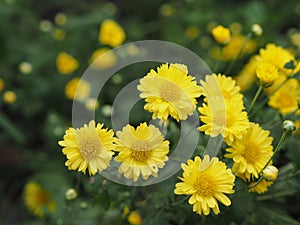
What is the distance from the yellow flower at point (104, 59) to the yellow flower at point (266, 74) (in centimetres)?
132

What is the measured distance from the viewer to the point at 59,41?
307cm

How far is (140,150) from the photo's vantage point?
1506 millimetres

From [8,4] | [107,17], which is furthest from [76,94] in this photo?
[8,4]

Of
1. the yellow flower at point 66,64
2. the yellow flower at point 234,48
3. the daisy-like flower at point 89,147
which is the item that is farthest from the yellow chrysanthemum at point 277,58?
the yellow flower at point 66,64

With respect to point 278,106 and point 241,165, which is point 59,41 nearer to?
point 278,106

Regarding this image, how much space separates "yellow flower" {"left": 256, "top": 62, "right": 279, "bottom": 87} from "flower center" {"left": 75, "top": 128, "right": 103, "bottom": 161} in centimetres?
62

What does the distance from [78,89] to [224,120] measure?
1.26m

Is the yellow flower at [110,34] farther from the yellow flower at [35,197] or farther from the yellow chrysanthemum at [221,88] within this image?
the yellow chrysanthemum at [221,88]

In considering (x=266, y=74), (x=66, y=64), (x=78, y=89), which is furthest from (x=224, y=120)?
(x=66, y=64)

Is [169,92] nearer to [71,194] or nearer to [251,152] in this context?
[251,152]

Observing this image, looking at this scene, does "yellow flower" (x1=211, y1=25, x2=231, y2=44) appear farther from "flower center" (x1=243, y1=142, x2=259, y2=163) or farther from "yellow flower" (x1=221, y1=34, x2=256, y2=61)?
"yellow flower" (x1=221, y1=34, x2=256, y2=61)

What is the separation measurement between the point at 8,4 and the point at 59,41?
15.3 inches

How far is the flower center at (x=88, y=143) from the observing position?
4.83 feet

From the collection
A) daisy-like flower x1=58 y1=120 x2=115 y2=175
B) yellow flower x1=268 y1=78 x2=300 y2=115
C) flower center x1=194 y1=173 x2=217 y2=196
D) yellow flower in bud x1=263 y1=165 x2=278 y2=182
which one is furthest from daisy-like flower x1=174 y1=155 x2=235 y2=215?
yellow flower x1=268 y1=78 x2=300 y2=115
